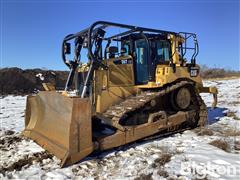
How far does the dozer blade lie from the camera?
5438mm

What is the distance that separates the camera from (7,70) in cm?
2791

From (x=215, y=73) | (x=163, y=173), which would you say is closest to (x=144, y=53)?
(x=163, y=173)

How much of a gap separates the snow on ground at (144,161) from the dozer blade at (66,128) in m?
0.21

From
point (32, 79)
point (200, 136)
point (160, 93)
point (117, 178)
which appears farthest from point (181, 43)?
point (32, 79)

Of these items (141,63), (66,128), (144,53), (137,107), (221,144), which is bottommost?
(221,144)

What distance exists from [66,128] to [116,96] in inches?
78.6

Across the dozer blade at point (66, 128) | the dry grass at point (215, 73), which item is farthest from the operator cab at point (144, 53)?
the dry grass at point (215, 73)

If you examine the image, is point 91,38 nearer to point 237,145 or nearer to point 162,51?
point 162,51

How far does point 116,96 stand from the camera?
7.25m

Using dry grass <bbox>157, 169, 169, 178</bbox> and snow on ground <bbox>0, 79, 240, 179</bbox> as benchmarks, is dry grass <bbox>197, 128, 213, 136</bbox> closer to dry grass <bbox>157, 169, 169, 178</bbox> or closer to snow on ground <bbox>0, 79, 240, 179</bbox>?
snow on ground <bbox>0, 79, 240, 179</bbox>

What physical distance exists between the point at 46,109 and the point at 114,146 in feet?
5.91

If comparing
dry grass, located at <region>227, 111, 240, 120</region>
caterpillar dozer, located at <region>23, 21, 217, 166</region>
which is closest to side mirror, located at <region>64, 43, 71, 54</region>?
caterpillar dozer, located at <region>23, 21, 217, 166</region>

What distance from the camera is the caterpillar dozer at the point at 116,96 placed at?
5.67 metres

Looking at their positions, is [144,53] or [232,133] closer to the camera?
[232,133]
